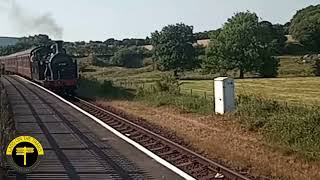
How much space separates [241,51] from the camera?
7719cm

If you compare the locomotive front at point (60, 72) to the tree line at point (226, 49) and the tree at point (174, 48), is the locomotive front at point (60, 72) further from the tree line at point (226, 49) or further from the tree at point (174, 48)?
the tree at point (174, 48)

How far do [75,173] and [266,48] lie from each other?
7012 centimetres

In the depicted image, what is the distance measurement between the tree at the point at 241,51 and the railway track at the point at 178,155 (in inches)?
2242

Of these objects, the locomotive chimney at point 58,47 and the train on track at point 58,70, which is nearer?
the train on track at point 58,70

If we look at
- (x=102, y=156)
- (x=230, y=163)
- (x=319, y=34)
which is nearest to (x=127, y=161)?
(x=102, y=156)

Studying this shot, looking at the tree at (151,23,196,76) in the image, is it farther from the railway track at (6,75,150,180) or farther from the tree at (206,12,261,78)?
the railway track at (6,75,150,180)

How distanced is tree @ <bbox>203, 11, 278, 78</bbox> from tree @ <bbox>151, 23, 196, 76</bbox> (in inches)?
252

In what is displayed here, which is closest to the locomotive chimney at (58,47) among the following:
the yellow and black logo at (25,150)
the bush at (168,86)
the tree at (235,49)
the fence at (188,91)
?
the fence at (188,91)

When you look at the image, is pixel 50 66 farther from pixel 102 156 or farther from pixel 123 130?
pixel 102 156

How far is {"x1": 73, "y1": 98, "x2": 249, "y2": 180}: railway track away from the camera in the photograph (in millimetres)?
11273

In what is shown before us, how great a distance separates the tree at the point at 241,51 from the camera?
3002 inches

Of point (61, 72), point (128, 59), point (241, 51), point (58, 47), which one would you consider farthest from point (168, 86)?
point (128, 59)

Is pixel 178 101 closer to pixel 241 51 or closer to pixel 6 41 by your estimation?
pixel 241 51

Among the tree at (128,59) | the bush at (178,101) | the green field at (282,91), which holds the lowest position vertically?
the green field at (282,91)
